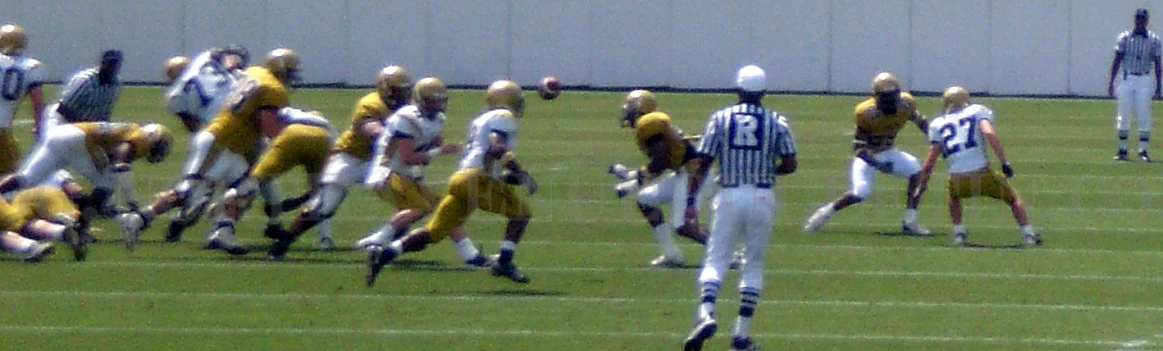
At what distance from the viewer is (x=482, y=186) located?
35.3ft

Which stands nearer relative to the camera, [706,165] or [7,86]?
[706,165]

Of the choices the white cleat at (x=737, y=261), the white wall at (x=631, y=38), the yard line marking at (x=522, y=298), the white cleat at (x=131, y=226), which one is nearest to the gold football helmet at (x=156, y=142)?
the white cleat at (x=131, y=226)

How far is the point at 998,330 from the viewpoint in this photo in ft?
31.6

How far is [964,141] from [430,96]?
12.6ft

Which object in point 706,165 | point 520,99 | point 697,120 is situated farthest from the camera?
point 697,120

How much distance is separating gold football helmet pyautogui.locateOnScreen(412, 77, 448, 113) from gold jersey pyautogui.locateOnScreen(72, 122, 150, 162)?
6.99 ft

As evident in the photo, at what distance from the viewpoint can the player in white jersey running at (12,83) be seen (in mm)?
13867

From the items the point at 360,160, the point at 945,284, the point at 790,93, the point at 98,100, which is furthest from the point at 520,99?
the point at 790,93

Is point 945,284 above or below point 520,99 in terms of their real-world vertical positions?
below

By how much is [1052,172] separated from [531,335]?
980 centimetres

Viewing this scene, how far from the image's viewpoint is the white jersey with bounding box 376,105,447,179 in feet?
36.8

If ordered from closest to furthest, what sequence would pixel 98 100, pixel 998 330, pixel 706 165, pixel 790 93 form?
pixel 706 165, pixel 998 330, pixel 98 100, pixel 790 93

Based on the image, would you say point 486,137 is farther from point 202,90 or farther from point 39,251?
point 202,90

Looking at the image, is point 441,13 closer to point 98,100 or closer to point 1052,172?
point 1052,172
